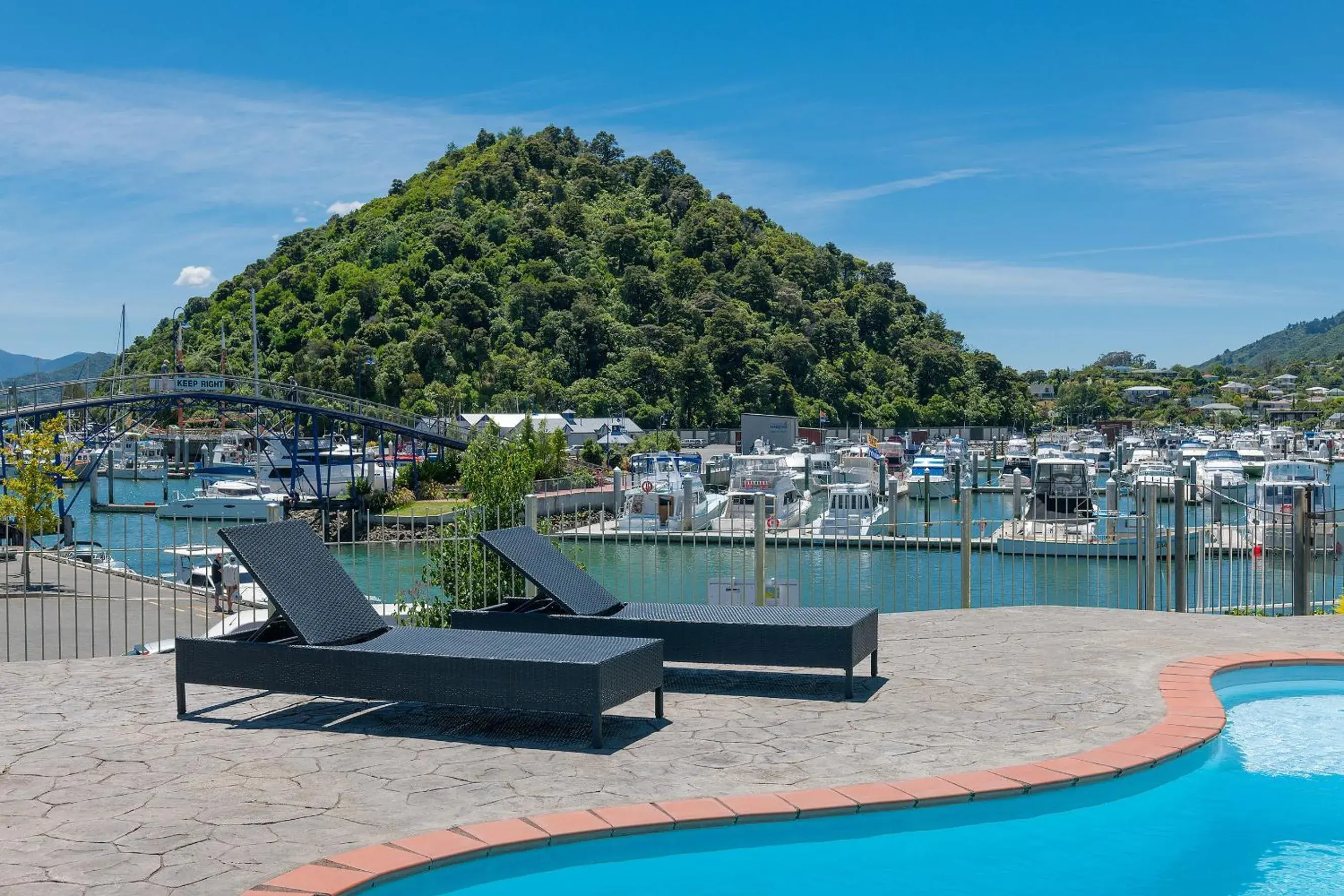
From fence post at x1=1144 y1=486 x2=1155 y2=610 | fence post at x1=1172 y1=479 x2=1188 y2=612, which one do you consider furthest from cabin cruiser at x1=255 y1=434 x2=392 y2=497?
fence post at x1=1172 y1=479 x2=1188 y2=612

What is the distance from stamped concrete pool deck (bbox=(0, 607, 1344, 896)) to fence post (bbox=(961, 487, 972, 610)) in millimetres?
1734

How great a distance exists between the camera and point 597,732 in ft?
19.1

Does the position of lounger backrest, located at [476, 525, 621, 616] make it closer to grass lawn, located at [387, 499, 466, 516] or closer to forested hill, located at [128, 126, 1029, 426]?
grass lawn, located at [387, 499, 466, 516]

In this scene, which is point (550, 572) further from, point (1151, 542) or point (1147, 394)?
point (1147, 394)

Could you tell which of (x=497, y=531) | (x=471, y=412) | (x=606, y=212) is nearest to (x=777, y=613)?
(x=497, y=531)

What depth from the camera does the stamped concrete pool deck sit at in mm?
4535

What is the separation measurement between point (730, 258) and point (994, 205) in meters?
65.1

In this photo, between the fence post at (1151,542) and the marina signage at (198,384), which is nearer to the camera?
the fence post at (1151,542)

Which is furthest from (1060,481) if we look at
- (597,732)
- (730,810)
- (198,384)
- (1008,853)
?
(730,810)

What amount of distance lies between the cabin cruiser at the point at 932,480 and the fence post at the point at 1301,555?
133ft

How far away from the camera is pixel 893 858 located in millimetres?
4898

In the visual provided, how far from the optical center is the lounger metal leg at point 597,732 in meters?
5.77

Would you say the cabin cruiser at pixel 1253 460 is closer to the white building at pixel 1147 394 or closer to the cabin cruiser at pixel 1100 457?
the cabin cruiser at pixel 1100 457

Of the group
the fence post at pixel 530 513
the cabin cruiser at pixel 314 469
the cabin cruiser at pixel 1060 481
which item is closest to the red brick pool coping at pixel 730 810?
the fence post at pixel 530 513
